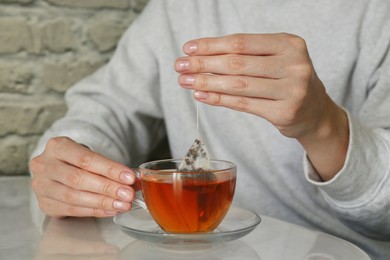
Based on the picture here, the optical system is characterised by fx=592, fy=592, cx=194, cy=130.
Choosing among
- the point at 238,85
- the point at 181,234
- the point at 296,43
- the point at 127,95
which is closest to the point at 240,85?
the point at 238,85

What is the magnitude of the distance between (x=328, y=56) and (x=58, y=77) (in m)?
0.70

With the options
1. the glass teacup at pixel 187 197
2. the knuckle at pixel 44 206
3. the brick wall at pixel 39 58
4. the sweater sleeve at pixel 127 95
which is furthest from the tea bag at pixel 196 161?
the brick wall at pixel 39 58

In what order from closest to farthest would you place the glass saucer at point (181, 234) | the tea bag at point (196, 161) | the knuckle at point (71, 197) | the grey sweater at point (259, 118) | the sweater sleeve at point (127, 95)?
the glass saucer at point (181, 234) < the tea bag at point (196, 161) < the knuckle at point (71, 197) < the grey sweater at point (259, 118) < the sweater sleeve at point (127, 95)

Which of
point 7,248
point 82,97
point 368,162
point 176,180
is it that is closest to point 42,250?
point 7,248

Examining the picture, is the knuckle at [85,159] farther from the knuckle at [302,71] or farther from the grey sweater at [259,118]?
the knuckle at [302,71]

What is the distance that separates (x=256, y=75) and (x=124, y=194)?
0.26 meters

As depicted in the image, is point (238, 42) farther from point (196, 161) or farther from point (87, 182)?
point (87, 182)

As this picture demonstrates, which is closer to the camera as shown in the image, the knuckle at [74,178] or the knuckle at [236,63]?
the knuckle at [236,63]

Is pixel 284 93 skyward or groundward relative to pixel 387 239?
skyward

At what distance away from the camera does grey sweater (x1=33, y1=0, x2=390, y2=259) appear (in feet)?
3.50

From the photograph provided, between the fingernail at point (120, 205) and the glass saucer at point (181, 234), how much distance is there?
0.04 ft

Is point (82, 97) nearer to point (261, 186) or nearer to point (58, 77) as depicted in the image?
point (58, 77)

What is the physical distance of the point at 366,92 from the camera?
1.25 m

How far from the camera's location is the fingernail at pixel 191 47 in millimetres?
801
